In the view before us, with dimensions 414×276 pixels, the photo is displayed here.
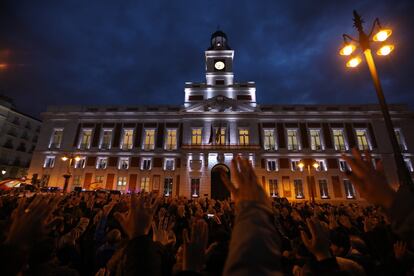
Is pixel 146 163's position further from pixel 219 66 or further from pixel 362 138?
pixel 362 138

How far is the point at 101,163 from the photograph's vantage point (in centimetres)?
3353

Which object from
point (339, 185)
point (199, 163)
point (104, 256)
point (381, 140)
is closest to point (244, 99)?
point (199, 163)

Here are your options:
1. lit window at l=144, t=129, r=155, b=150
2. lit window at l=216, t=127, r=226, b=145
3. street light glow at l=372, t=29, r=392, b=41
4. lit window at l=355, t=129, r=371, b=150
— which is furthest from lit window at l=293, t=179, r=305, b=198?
street light glow at l=372, t=29, r=392, b=41

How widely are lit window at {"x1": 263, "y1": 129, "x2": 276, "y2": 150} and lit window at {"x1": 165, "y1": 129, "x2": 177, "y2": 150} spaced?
14.0 meters

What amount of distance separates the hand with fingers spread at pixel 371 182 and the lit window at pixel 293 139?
3315 cm

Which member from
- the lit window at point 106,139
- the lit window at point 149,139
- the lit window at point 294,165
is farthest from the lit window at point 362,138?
the lit window at point 106,139

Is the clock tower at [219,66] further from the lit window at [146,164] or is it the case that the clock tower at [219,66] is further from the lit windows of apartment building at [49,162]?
the lit windows of apartment building at [49,162]

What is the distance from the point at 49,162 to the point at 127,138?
12.4 meters

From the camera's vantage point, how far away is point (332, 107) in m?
34.8

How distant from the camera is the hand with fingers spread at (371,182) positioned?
164cm

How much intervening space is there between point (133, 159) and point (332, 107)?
32.6 metres

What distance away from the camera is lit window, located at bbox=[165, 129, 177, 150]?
1340 inches

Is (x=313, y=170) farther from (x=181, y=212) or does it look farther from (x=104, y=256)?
(x=104, y=256)

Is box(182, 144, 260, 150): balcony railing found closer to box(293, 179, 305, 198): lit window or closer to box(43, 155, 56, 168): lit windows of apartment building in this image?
box(293, 179, 305, 198): lit window
